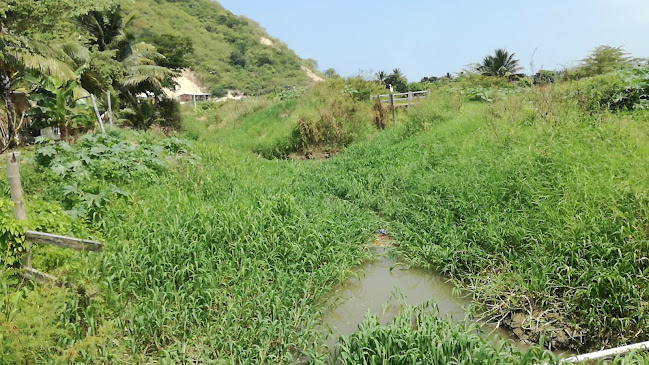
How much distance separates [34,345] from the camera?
274 cm

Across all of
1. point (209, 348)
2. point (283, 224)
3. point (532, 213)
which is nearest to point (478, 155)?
point (532, 213)

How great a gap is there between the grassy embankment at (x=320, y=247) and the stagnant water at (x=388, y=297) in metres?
0.16

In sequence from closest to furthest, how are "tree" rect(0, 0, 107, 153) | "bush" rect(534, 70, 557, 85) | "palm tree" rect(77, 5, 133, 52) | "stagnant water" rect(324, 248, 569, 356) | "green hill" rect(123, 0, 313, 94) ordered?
"stagnant water" rect(324, 248, 569, 356) < "tree" rect(0, 0, 107, 153) < "bush" rect(534, 70, 557, 85) < "palm tree" rect(77, 5, 133, 52) < "green hill" rect(123, 0, 313, 94)

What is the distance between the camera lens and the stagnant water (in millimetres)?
3893

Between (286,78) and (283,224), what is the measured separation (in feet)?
200

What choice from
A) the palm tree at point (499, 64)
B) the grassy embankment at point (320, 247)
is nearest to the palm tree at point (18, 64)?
the grassy embankment at point (320, 247)

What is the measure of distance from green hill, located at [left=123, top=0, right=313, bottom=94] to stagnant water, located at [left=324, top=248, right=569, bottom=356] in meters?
46.4

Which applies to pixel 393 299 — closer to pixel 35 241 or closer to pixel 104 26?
pixel 35 241

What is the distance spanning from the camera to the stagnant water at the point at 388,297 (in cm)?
389

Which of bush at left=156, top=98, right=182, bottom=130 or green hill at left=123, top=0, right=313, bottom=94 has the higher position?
green hill at left=123, top=0, right=313, bottom=94

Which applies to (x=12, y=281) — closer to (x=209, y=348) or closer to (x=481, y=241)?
(x=209, y=348)

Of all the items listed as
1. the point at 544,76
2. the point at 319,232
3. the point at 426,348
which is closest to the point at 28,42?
the point at 319,232

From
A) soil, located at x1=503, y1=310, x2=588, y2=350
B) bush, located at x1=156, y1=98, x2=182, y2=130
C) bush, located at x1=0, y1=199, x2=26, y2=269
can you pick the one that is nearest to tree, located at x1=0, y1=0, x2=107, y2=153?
bush, located at x1=0, y1=199, x2=26, y2=269

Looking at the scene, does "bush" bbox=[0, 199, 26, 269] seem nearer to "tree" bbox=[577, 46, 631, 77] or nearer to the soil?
the soil
